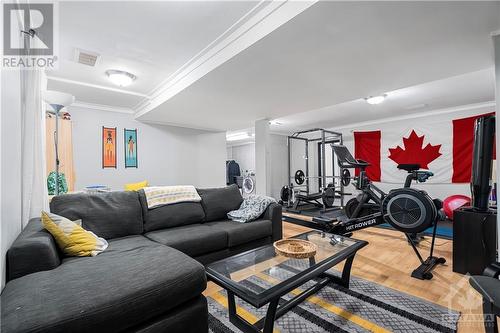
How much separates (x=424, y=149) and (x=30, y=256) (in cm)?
673

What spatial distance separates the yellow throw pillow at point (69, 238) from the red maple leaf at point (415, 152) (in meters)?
6.28

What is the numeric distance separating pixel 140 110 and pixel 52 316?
4435 mm

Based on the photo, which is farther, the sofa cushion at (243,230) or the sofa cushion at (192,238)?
the sofa cushion at (243,230)

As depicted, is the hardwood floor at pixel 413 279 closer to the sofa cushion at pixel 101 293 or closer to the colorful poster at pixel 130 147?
the sofa cushion at pixel 101 293

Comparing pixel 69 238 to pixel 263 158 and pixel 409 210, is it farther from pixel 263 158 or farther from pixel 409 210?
pixel 263 158

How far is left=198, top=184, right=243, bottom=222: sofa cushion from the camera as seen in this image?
2.86m

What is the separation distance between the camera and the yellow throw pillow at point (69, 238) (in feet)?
5.18

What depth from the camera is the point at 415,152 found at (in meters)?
5.42

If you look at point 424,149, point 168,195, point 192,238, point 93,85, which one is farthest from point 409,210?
point 93,85

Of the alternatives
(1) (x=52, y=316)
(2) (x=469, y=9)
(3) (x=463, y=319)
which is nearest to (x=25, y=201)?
(1) (x=52, y=316)

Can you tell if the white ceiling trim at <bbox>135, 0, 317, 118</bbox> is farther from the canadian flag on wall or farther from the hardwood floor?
the canadian flag on wall

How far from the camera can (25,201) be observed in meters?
1.73

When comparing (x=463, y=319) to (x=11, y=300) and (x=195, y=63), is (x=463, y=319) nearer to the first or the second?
(x=11, y=300)

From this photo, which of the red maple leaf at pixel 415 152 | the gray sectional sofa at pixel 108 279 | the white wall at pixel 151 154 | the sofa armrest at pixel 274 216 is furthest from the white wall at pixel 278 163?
the gray sectional sofa at pixel 108 279
